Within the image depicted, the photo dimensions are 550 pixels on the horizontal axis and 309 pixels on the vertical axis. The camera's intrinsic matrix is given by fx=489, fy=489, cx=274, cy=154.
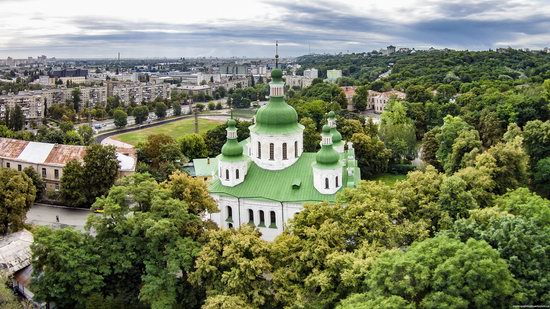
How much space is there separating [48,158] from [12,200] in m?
14.9

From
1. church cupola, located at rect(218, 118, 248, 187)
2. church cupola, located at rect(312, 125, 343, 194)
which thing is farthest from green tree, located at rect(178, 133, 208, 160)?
church cupola, located at rect(312, 125, 343, 194)

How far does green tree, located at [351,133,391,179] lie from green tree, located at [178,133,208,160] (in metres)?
18.0

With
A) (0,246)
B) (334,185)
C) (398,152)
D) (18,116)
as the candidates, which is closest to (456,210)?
(334,185)

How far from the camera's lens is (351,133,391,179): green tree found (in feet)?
177

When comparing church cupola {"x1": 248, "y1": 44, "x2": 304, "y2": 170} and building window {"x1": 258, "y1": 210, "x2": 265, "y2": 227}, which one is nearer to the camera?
building window {"x1": 258, "y1": 210, "x2": 265, "y2": 227}

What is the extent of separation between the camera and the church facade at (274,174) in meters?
34.2

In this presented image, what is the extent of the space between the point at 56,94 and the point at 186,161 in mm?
92995

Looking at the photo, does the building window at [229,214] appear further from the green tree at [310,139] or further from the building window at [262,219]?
the green tree at [310,139]

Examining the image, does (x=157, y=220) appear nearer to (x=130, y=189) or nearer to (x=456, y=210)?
(x=130, y=189)

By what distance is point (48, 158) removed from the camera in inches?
1933

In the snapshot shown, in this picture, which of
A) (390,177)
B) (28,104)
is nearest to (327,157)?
(390,177)

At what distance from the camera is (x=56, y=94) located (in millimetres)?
131375

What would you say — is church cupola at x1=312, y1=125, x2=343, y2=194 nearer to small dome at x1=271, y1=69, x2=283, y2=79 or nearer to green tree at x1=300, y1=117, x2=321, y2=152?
small dome at x1=271, y1=69, x2=283, y2=79

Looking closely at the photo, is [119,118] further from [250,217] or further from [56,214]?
[250,217]
